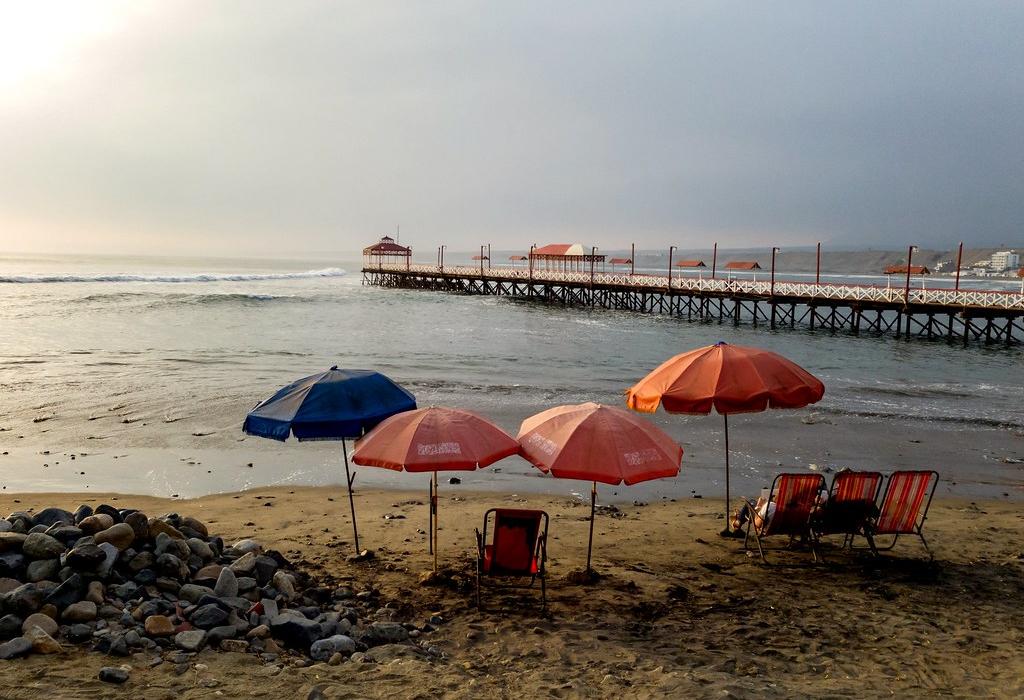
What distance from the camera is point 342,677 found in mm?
4582

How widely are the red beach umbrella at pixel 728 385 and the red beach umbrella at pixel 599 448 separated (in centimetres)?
85

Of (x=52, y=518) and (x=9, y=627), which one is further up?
(x=52, y=518)

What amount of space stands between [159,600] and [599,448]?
341cm

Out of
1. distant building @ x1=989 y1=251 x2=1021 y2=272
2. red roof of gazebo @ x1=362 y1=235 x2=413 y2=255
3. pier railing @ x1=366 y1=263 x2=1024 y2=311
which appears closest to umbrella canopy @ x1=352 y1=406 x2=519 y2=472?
pier railing @ x1=366 y1=263 x2=1024 y2=311

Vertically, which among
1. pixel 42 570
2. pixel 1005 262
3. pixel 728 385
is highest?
pixel 1005 262

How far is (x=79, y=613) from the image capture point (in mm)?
4840

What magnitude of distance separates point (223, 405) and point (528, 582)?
12.2 meters

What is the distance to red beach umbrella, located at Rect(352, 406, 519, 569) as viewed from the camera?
223 inches

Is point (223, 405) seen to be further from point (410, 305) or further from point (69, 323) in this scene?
point (410, 305)

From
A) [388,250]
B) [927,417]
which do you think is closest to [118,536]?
[927,417]

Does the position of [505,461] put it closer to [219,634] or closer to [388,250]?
[219,634]

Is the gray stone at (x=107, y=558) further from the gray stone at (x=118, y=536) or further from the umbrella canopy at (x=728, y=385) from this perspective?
the umbrella canopy at (x=728, y=385)

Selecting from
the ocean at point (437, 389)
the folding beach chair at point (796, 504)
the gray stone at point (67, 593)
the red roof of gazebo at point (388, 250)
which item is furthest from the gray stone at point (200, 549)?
the red roof of gazebo at point (388, 250)

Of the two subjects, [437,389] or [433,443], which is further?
[437,389]
